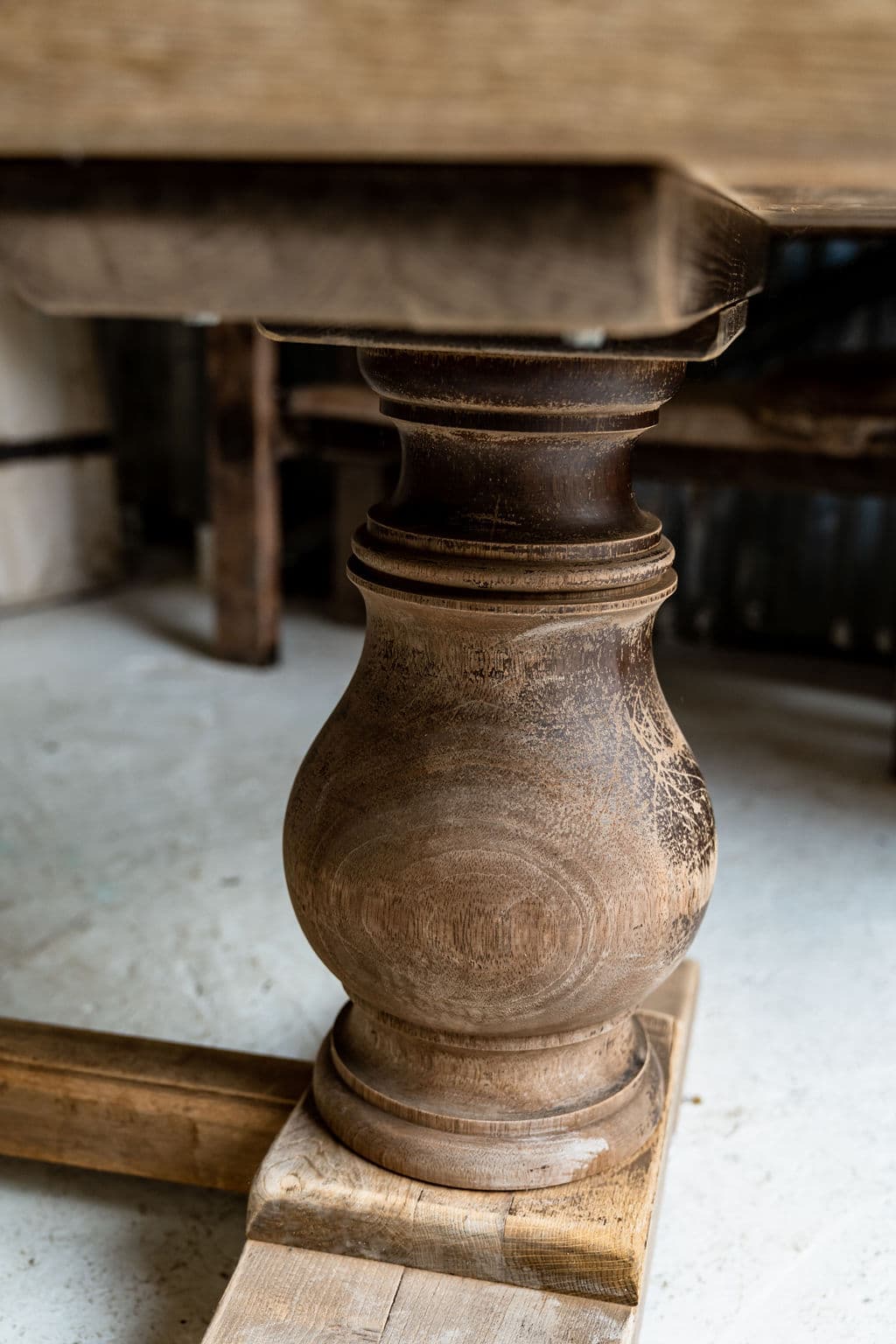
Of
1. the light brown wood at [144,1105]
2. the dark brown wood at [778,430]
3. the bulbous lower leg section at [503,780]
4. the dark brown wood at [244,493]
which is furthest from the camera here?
the dark brown wood at [244,493]

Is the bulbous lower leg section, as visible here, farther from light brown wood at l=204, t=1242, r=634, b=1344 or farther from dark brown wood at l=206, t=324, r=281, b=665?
dark brown wood at l=206, t=324, r=281, b=665

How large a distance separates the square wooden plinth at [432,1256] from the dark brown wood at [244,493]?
1.69 meters

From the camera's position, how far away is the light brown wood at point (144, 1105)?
2.70 feet

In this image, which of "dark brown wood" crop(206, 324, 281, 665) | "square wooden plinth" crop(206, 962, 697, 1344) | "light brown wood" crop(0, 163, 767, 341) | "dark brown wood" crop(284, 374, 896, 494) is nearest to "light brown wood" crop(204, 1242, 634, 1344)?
"square wooden plinth" crop(206, 962, 697, 1344)

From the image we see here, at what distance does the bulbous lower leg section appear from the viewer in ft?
2.10

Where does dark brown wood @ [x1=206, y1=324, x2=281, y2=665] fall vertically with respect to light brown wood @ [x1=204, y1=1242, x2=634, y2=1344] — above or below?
below

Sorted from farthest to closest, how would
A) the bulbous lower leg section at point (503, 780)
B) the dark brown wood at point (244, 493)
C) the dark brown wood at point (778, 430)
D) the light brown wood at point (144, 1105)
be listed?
the dark brown wood at point (244, 493), the dark brown wood at point (778, 430), the light brown wood at point (144, 1105), the bulbous lower leg section at point (503, 780)

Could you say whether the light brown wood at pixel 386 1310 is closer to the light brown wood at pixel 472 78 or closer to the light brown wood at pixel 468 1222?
the light brown wood at pixel 468 1222

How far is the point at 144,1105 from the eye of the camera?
0.83m

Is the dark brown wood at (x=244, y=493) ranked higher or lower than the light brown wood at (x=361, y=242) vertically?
lower

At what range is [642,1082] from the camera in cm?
Answer: 79

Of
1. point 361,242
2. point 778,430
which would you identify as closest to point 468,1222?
point 361,242

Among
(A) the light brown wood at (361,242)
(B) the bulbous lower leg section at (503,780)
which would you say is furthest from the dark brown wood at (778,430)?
(A) the light brown wood at (361,242)

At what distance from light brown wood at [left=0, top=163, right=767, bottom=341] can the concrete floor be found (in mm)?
660
